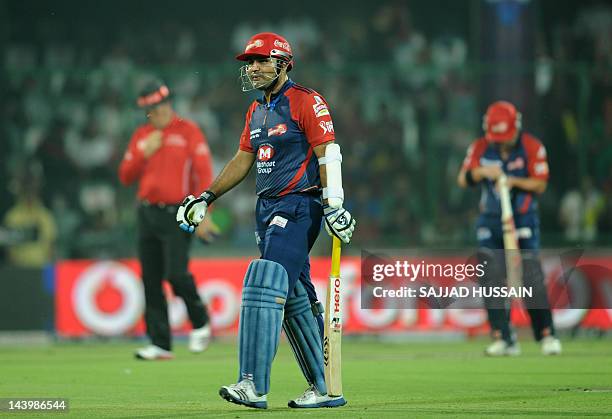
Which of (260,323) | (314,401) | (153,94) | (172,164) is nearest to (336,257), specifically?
(260,323)

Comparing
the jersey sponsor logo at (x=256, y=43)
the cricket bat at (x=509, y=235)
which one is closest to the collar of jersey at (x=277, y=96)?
the jersey sponsor logo at (x=256, y=43)

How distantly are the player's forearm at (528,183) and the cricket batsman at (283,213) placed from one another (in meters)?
5.58

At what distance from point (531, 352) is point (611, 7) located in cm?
1118

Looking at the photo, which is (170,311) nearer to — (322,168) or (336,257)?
(336,257)

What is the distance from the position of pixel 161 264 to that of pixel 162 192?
0.72 meters

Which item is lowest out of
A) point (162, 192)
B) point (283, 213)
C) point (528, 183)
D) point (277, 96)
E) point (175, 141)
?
point (283, 213)

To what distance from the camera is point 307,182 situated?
862cm

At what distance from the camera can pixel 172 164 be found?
1369 cm

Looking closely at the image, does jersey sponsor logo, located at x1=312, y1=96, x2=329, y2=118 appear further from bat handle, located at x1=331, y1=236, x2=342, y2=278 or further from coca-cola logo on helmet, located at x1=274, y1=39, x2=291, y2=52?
bat handle, located at x1=331, y1=236, x2=342, y2=278

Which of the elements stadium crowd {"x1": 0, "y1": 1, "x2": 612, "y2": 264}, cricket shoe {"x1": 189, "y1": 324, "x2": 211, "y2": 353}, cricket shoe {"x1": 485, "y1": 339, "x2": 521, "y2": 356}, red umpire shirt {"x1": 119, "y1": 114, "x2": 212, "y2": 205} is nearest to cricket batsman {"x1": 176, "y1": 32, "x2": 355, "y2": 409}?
red umpire shirt {"x1": 119, "y1": 114, "x2": 212, "y2": 205}

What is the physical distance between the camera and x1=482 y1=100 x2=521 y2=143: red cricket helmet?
13945 millimetres

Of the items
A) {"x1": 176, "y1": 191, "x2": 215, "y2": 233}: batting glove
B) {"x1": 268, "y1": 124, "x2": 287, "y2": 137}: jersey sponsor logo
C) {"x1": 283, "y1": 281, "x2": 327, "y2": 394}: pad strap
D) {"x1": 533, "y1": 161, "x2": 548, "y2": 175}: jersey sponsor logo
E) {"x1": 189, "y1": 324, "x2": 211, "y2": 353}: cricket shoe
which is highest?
{"x1": 533, "y1": 161, "x2": 548, "y2": 175}: jersey sponsor logo

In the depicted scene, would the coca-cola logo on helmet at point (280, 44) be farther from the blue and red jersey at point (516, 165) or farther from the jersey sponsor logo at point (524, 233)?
the jersey sponsor logo at point (524, 233)

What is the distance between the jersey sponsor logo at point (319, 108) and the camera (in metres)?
8.59
